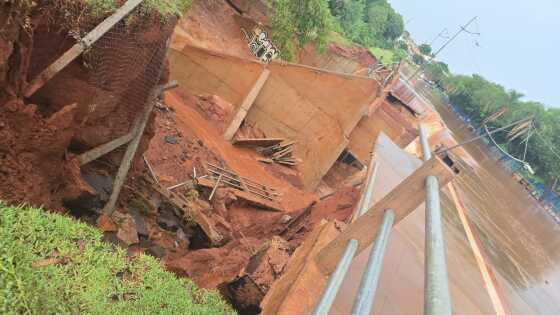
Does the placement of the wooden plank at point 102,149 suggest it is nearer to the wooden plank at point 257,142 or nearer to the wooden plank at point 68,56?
the wooden plank at point 68,56

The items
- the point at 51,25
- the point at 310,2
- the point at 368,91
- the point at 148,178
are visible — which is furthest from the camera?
the point at 310,2

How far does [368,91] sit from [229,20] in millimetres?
9192

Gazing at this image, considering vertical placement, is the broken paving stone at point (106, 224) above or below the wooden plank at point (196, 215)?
above

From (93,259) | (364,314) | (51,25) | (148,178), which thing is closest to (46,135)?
(51,25)

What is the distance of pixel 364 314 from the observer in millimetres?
1356

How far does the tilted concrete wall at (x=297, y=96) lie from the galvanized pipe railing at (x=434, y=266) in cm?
1202

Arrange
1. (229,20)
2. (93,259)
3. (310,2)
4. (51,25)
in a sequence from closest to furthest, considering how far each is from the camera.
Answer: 1. (93,259)
2. (51,25)
3. (310,2)
4. (229,20)

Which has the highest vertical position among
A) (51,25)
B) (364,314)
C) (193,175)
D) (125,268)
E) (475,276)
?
(364,314)

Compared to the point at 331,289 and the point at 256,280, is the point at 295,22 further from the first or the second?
the point at 331,289

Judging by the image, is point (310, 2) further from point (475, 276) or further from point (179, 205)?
point (475, 276)

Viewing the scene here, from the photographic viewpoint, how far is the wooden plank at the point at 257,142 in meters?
12.8

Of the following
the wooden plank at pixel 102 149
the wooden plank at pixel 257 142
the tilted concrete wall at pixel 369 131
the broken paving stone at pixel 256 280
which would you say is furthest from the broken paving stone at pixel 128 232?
the tilted concrete wall at pixel 369 131

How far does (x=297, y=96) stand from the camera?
13938mm

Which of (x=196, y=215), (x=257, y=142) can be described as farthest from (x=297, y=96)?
(x=196, y=215)
